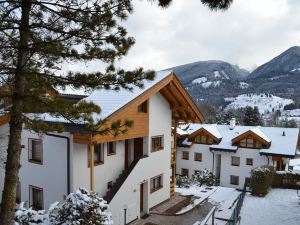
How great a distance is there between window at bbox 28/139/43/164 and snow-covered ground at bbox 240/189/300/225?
384 inches

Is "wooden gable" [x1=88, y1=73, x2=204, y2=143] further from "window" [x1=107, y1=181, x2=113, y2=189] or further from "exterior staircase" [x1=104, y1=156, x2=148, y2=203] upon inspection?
"window" [x1=107, y1=181, x2=113, y2=189]

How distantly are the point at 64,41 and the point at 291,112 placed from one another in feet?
594

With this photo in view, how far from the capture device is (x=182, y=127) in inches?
1705

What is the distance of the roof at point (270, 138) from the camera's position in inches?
1344

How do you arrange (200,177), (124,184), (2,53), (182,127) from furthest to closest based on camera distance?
(182,127), (200,177), (124,184), (2,53)

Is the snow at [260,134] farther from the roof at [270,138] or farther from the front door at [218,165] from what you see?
the front door at [218,165]

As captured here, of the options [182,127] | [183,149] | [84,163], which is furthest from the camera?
[182,127]

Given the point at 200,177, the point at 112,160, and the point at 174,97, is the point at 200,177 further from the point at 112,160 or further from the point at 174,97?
the point at 112,160

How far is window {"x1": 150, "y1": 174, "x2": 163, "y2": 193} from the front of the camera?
18.4 m

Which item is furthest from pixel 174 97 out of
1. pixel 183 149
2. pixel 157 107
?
pixel 183 149

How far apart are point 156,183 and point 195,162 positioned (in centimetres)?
2136

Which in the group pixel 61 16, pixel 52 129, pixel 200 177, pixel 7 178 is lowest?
pixel 200 177

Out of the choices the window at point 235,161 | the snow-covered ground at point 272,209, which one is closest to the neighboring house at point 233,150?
the window at point 235,161

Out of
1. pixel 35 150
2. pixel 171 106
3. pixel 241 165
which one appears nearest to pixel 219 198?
pixel 171 106
